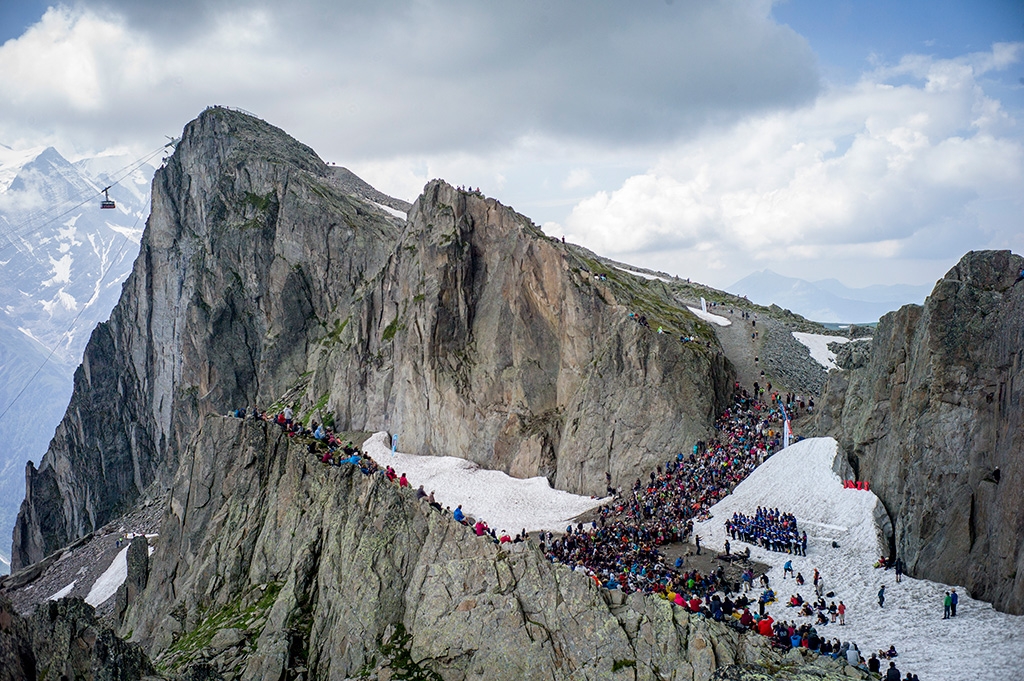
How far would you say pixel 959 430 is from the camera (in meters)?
30.6


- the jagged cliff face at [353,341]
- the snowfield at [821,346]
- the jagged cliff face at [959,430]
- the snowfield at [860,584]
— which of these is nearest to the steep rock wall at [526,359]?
the jagged cliff face at [353,341]

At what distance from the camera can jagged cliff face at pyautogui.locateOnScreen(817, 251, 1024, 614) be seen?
2755cm

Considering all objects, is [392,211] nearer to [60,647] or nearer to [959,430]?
[60,647]

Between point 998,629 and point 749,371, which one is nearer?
point 998,629

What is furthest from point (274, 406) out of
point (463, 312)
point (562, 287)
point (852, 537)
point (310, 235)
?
point (852, 537)

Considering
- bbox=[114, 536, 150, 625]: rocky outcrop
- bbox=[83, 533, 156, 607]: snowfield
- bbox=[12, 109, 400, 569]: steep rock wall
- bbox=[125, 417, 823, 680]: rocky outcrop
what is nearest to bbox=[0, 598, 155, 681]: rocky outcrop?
bbox=[125, 417, 823, 680]: rocky outcrop

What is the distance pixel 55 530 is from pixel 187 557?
96804 mm

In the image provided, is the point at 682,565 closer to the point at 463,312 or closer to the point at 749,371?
the point at 749,371

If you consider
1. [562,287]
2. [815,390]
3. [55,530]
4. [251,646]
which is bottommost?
[55,530]

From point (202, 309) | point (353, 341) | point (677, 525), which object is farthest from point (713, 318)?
point (202, 309)

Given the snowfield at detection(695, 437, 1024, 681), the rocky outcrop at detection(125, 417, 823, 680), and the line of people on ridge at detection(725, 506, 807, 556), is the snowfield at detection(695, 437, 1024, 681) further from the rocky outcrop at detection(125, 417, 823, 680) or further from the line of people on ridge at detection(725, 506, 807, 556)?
the rocky outcrop at detection(125, 417, 823, 680)

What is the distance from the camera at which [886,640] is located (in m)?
27.0

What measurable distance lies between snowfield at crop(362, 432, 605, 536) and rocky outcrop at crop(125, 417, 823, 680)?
1113 centimetres

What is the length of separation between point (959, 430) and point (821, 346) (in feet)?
127
